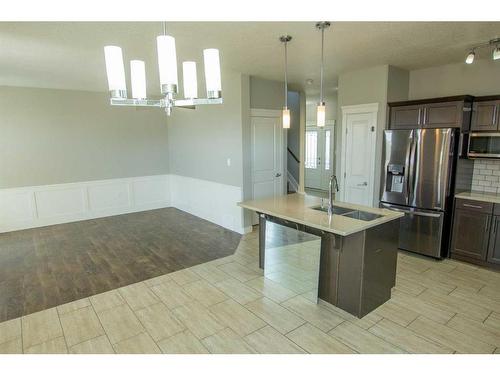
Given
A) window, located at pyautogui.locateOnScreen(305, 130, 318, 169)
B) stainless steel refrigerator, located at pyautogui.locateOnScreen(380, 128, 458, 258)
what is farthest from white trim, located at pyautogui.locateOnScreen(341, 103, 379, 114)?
window, located at pyautogui.locateOnScreen(305, 130, 318, 169)

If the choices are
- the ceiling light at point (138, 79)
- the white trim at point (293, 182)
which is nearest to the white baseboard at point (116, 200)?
the white trim at point (293, 182)

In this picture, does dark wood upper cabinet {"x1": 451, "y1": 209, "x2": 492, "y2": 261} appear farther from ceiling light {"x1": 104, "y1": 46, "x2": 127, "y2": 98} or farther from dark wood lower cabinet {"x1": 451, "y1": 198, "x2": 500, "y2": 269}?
ceiling light {"x1": 104, "y1": 46, "x2": 127, "y2": 98}

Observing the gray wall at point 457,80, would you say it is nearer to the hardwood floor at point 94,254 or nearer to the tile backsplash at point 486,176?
the tile backsplash at point 486,176

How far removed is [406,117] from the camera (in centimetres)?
426

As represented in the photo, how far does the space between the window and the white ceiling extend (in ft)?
14.0

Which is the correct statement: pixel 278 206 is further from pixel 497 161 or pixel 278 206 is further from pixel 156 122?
pixel 156 122

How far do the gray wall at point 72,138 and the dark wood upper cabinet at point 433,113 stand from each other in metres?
4.97

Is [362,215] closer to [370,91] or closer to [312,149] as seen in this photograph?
[370,91]

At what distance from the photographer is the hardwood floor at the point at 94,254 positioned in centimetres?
339

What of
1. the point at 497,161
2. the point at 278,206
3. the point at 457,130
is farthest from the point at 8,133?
the point at 497,161

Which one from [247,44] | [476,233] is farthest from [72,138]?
[476,233]

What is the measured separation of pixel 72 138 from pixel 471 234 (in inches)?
268
